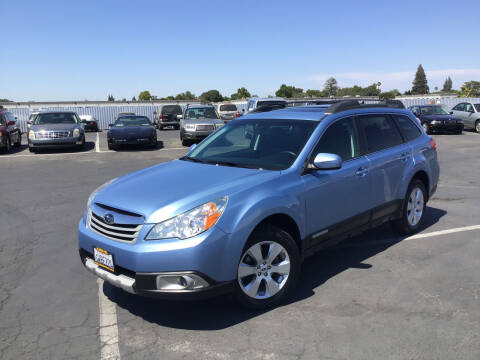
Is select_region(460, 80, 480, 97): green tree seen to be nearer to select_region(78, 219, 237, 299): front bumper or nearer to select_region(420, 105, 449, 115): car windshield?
select_region(420, 105, 449, 115): car windshield

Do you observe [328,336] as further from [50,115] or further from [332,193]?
[50,115]

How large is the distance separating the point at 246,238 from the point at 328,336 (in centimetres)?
97

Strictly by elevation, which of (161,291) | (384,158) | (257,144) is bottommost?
(161,291)

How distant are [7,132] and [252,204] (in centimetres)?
1533

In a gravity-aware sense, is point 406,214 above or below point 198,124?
below

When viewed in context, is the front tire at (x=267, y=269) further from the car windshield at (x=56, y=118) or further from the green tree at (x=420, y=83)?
the green tree at (x=420, y=83)

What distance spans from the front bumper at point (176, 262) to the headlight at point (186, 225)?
0.13 ft

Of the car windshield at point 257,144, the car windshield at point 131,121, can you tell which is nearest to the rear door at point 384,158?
the car windshield at point 257,144

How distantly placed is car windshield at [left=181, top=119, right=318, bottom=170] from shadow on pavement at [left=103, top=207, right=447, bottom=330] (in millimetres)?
1269

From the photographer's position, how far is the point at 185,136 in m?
17.8

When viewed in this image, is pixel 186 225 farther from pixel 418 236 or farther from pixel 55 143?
pixel 55 143

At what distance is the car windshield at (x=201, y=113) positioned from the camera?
18.8 m

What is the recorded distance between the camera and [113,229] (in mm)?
3600

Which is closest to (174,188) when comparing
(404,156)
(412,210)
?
(404,156)
